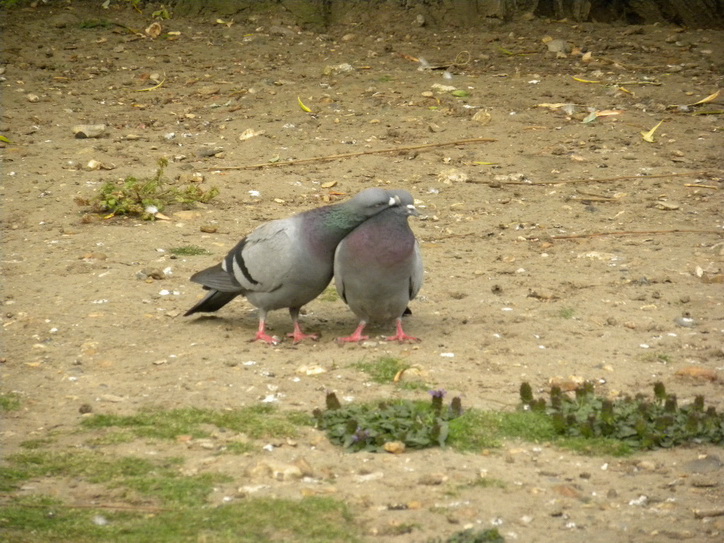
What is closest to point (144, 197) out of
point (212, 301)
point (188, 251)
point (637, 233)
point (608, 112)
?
point (188, 251)

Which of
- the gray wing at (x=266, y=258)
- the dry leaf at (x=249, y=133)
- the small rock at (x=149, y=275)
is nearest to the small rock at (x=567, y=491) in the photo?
the gray wing at (x=266, y=258)

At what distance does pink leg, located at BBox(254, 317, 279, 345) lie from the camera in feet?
17.7

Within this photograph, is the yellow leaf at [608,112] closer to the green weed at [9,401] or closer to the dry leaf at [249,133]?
the dry leaf at [249,133]

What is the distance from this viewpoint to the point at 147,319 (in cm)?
566

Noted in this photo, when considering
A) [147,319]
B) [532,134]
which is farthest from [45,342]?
[532,134]

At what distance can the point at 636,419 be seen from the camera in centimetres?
405

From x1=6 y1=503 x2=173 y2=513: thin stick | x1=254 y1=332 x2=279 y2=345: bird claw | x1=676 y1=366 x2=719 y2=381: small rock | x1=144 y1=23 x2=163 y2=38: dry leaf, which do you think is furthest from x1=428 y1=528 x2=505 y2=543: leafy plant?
x1=144 y1=23 x2=163 y2=38: dry leaf

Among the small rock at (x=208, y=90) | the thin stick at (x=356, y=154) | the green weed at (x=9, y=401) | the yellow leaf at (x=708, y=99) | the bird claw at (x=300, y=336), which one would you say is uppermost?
the yellow leaf at (x=708, y=99)

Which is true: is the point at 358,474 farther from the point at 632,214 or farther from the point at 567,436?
the point at 632,214

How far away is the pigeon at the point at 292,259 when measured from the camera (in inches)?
204

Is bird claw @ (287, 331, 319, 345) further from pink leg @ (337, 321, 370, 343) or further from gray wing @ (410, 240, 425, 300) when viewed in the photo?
gray wing @ (410, 240, 425, 300)

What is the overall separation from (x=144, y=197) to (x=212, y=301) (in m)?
1.79

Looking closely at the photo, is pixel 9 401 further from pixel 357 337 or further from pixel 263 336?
pixel 357 337

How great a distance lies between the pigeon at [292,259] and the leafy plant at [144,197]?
69.4 inches
